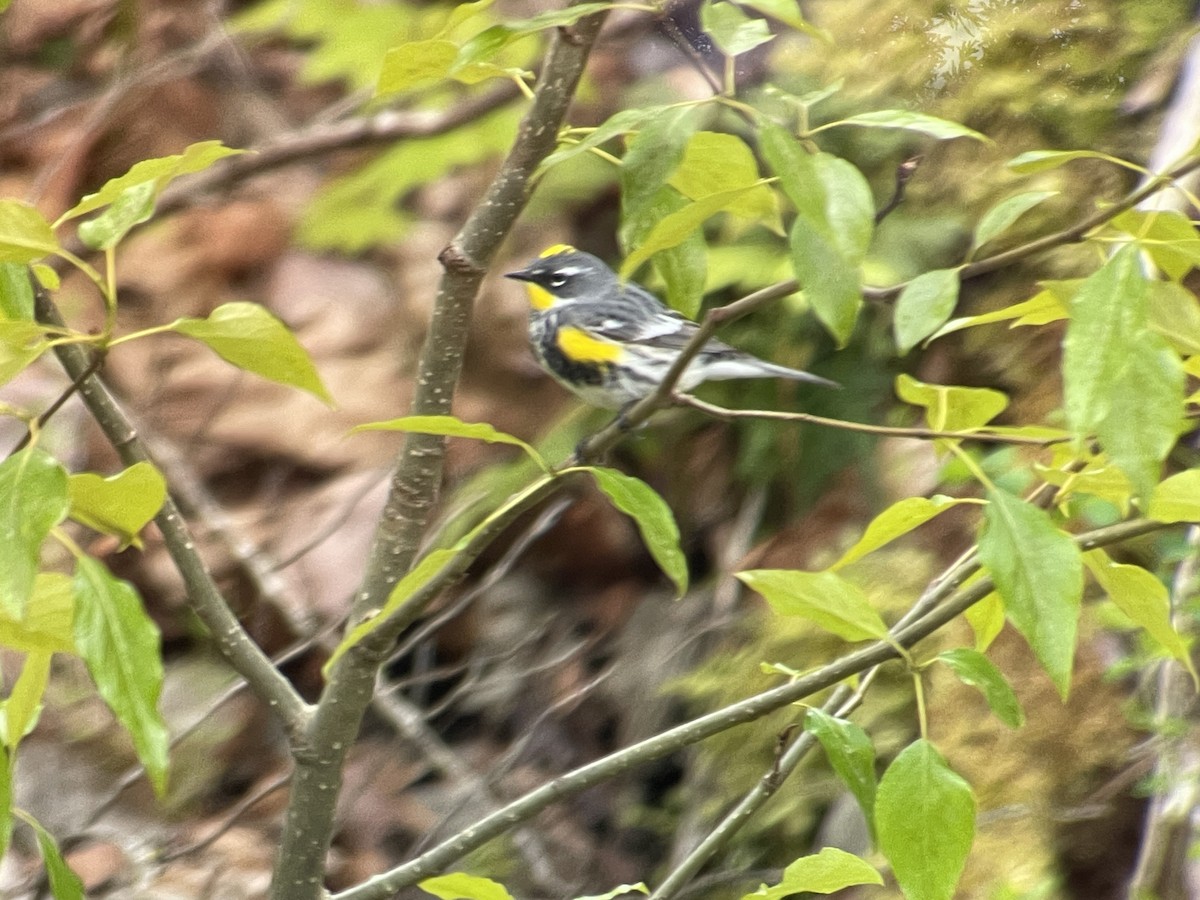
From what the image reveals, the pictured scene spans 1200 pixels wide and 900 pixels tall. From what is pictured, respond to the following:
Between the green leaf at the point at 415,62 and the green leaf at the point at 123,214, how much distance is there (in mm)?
135

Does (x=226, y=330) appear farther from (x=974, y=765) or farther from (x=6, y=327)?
(x=974, y=765)

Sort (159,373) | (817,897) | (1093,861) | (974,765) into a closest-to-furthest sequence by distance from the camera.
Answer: (974,765) → (1093,861) → (817,897) → (159,373)

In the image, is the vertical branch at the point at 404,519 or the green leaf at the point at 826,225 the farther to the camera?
the vertical branch at the point at 404,519

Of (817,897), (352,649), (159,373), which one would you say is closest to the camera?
(352,649)

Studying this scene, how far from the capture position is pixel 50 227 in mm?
616

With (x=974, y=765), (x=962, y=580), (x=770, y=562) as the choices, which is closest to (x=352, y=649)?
(x=962, y=580)

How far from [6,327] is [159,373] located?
2.22 meters

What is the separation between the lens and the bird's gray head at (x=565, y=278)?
2.02 meters

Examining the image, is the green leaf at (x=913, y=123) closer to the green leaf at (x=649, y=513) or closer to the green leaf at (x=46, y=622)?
the green leaf at (x=649, y=513)

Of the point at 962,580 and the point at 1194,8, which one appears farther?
the point at 1194,8

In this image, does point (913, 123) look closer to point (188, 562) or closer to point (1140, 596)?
point (1140, 596)

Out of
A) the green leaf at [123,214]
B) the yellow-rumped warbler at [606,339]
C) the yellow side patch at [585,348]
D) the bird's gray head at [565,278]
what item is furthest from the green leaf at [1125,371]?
the bird's gray head at [565,278]

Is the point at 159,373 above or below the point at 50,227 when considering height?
below

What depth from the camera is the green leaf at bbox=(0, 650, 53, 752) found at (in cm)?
73
